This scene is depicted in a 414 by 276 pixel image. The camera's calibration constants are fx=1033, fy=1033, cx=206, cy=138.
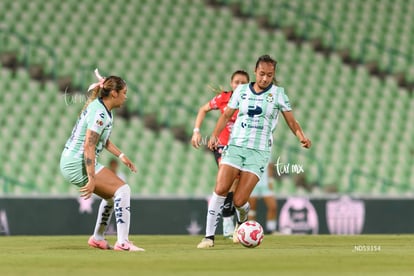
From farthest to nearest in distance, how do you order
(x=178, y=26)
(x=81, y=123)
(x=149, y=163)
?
1. (x=178, y=26)
2. (x=149, y=163)
3. (x=81, y=123)

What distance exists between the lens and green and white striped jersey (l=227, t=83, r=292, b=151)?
11.1 m

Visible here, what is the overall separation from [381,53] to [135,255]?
15352 millimetres

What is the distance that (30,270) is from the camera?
27.8ft

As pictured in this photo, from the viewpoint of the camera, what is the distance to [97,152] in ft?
35.4

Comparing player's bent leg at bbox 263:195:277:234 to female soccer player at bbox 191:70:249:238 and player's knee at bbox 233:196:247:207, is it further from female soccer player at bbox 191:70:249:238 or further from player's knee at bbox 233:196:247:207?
player's knee at bbox 233:196:247:207

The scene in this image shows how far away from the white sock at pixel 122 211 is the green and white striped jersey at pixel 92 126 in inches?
19.6

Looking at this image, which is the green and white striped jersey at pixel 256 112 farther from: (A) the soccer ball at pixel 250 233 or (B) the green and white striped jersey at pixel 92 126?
(B) the green and white striped jersey at pixel 92 126

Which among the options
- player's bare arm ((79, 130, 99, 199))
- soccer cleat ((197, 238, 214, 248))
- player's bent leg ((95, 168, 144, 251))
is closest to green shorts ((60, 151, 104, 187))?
player's bent leg ((95, 168, 144, 251))

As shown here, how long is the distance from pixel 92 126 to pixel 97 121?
7cm

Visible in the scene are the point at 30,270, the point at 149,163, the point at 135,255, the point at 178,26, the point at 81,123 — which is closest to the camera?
the point at 30,270

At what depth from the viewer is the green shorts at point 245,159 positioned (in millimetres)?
11164

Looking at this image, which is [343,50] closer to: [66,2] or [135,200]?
[66,2]

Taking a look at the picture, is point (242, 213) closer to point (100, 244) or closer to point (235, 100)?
point (235, 100)

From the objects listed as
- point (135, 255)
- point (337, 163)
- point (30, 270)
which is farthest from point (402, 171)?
point (30, 270)
